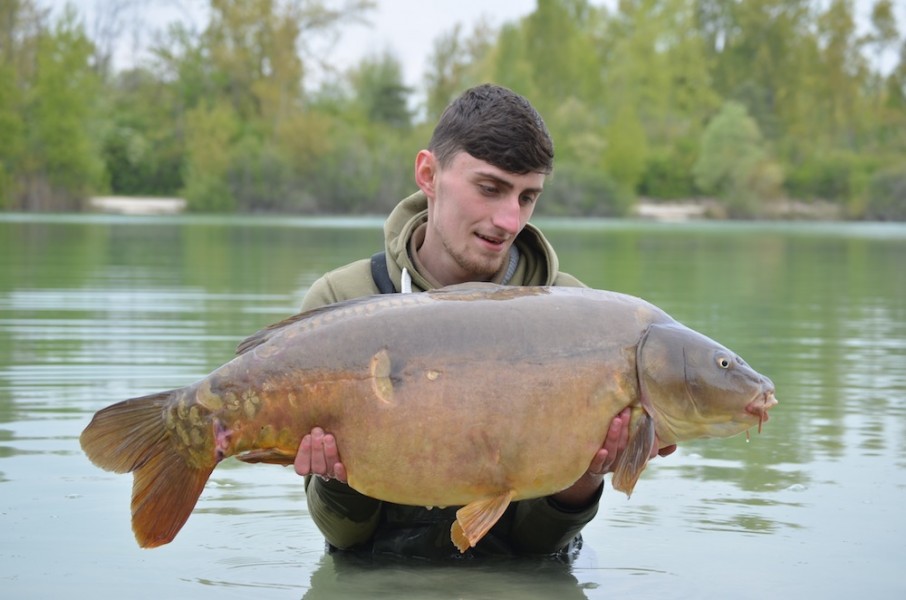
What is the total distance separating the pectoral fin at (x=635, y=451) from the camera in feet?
11.5

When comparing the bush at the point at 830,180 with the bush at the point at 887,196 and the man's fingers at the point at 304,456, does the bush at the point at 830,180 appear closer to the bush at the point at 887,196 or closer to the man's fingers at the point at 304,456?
the bush at the point at 887,196

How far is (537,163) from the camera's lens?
13.5 ft

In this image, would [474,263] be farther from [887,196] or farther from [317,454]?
[887,196]

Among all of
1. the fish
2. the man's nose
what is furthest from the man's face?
the fish

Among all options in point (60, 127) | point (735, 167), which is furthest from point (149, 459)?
point (735, 167)

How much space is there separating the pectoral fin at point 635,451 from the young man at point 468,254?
143 mm

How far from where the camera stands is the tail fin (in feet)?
11.7

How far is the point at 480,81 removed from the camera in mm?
73125

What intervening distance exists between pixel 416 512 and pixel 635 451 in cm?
120

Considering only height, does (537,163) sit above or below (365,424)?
above

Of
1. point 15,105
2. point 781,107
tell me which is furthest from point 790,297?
point 781,107

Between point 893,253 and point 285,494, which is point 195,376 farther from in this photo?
point 893,253

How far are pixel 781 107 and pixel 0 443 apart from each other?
8758 cm

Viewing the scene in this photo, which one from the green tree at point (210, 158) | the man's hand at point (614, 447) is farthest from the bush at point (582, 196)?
the man's hand at point (614, 447)
